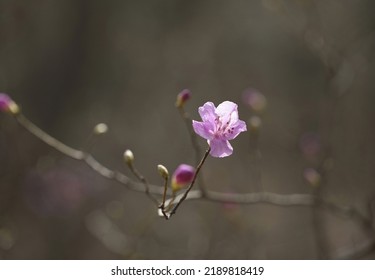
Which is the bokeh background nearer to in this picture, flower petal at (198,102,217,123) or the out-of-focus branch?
the out-of-focus branch

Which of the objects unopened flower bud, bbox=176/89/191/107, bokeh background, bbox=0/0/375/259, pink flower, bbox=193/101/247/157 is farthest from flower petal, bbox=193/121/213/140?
bokeh background, bbox=0/0/375/259

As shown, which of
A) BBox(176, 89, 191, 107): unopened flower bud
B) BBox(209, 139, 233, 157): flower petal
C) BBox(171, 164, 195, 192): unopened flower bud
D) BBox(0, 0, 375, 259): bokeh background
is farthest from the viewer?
BBox(0, 0, 375, 259): bokeh background

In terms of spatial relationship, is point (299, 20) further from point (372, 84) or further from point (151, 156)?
point (151, 156)

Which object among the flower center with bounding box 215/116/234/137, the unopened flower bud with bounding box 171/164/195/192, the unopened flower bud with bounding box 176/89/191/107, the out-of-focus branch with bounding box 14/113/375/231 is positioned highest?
the flower center with bounding box 215/116/234/137

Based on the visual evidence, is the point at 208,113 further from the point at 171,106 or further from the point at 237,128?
the point at 171,106

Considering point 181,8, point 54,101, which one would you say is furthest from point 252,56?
point 54,101

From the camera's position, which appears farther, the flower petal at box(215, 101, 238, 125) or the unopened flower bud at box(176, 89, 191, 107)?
the unopened flower bud at box(176, 89, 191, 107)

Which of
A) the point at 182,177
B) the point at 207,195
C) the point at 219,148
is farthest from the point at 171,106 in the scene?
the point at 219,148
